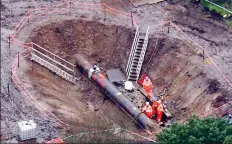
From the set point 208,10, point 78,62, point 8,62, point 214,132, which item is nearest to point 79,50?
point 78,62

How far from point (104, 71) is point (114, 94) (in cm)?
268

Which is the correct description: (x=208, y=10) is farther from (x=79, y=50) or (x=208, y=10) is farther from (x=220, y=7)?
(x=79, y=50)

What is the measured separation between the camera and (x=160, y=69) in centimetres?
4456

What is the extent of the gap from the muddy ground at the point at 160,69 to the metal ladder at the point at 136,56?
444mm

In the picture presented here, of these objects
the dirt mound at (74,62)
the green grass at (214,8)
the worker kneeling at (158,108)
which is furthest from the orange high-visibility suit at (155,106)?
the green grass at (214,8)

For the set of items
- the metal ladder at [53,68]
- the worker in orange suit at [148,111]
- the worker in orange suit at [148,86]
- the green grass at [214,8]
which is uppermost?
the green grass at [214,8]

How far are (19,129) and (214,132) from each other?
9141 mm

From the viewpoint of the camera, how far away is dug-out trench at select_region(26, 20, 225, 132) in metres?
41.2

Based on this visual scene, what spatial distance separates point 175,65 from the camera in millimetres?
44250

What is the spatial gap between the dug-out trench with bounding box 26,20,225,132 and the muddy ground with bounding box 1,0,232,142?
54mm

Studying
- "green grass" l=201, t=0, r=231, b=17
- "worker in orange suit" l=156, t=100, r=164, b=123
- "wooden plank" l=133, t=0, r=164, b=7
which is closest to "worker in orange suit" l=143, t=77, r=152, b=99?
"worker in orange suit" l=156, t=100, r=164, b=123

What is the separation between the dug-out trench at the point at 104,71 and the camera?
135 ft

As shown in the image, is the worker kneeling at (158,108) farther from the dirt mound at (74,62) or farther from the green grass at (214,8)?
the green grass at (214,8)

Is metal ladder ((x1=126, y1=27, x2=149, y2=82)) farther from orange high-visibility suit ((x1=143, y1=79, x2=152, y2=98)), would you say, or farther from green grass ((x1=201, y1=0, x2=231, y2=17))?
green grass ((x1=201, y1=0, x2=231, y2=17))
